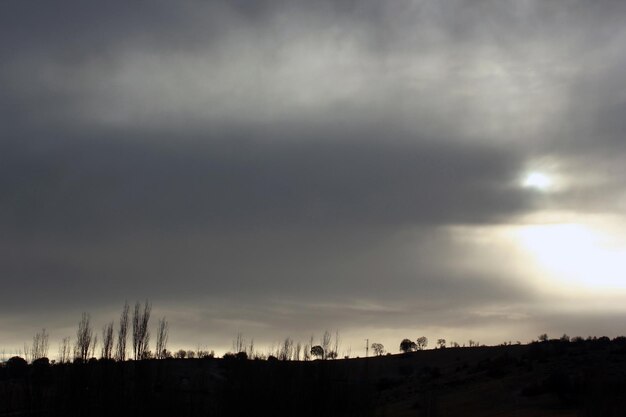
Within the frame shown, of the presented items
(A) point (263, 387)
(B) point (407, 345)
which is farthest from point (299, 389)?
(B) point (407, 345)

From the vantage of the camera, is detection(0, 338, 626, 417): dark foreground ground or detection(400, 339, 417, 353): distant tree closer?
detection(0, 338, 626, 417): dark foreground ground

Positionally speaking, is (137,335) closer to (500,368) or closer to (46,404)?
(46,404)

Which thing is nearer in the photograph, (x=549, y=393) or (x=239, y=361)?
(x=239, y=361)

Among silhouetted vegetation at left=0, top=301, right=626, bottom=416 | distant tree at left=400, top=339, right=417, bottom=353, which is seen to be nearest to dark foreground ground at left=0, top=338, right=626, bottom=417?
silhouetted vegetation at left=0, top=301, right=626, bottom=416

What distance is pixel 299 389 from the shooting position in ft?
156

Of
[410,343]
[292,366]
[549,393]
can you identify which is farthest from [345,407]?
[410,343]

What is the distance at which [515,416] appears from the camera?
58.2 m

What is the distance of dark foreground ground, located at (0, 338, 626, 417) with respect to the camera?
3562cm

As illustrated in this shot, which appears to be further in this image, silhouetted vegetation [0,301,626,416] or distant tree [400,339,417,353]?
distant tree [400,339,417,353]

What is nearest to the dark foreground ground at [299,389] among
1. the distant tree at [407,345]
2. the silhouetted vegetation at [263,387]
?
the silhouetted vegetation at [263,387]

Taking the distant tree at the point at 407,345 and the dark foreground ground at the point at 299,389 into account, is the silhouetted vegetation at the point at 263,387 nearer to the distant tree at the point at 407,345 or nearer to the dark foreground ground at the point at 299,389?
the dark foreground ground at the point at 299,389

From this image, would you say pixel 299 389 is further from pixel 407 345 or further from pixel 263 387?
pixel 407 345

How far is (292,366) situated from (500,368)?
118 ft

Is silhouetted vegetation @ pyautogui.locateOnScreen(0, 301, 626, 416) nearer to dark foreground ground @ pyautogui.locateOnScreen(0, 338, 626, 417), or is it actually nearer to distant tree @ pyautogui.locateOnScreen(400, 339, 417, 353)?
dark foreground ground @ pyautogui.locateOnScreen(0, 338, 626, 417)
